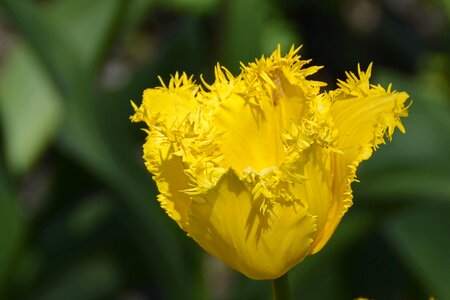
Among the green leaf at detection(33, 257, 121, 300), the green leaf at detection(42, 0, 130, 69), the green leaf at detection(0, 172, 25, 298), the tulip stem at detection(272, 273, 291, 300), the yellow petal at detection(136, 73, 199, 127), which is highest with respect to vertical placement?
the green leaf at detection(42, 0, 130, 69)

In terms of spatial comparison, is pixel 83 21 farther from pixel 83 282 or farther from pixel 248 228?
pixel 248 228

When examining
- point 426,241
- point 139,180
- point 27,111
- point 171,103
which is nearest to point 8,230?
point 139,180

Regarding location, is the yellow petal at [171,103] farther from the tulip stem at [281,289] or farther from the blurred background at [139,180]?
the blurred background at [139,180]

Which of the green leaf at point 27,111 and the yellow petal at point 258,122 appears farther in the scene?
the green leaf at point 27,111

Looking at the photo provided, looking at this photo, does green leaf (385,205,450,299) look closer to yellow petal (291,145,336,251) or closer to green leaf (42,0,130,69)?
green leaf (42,0,130,69)

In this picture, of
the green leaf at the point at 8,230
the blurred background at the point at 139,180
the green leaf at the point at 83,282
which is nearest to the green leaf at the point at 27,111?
the blurred background at the point at 139,180

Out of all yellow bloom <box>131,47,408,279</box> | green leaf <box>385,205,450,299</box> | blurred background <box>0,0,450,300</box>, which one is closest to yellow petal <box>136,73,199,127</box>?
yellow bloom <box>131,47,408,279</box>
